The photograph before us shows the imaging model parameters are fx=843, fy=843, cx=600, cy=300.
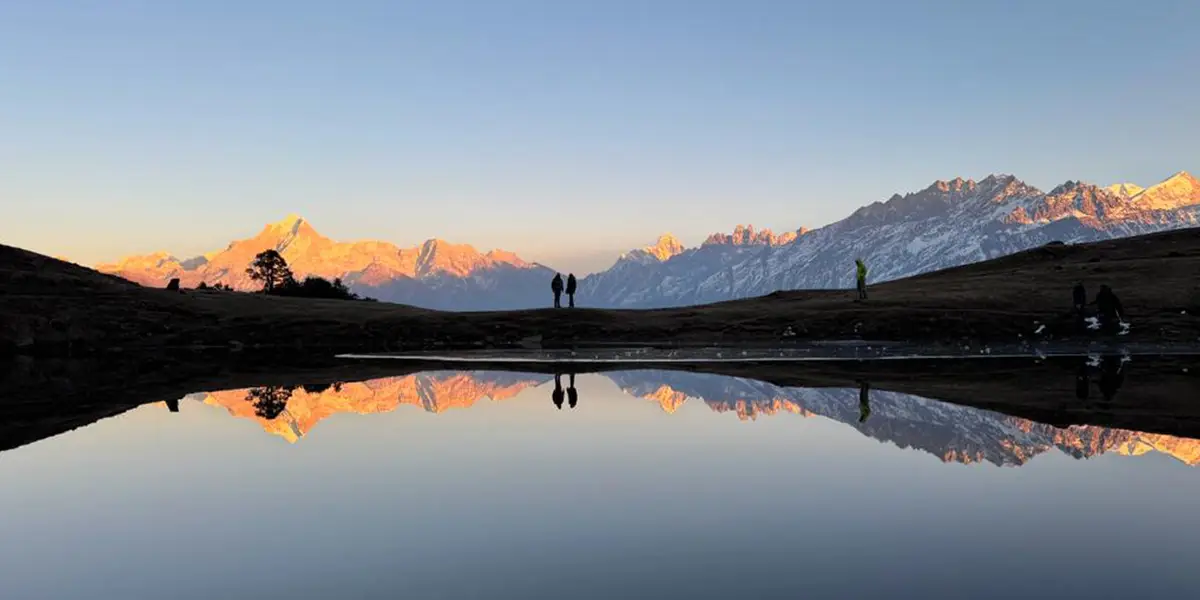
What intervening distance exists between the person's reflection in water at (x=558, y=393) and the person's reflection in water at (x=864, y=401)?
11.1m

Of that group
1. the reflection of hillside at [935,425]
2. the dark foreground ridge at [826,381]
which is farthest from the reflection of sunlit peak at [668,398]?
the dark foreground ridge at [826,381]

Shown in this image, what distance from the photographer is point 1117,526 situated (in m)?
14.4

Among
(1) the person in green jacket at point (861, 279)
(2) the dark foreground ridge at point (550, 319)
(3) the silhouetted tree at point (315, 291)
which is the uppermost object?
(3) the silhouetted tree at point (315, 291)

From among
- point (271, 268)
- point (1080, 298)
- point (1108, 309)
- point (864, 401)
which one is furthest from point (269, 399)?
point (271, 268)

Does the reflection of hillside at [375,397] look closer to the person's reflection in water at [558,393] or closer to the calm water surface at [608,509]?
the person's reflection in water at [558,393]

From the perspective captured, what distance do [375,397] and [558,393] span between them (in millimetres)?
7968

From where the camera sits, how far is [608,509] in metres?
16.0

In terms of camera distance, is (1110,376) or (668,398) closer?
(668,398)

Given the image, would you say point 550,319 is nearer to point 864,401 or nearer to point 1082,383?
point 1082,383

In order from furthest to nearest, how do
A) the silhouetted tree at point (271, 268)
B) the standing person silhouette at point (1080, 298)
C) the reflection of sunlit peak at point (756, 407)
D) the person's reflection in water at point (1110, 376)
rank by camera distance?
1. the silhouetted tree at point (271, 268)
2. the standing person silhouette at point (1080, 298)
3. the person's reflection in water at point (1110, 376)
4. the reflection of sunlit peak at point (756, 407)

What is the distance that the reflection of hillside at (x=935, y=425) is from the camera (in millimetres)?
21672

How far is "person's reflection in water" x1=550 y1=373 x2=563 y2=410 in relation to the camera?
33.6 m

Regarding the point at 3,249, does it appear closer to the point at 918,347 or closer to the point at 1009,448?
the point at 918,347

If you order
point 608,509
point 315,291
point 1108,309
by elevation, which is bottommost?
point 608,509
